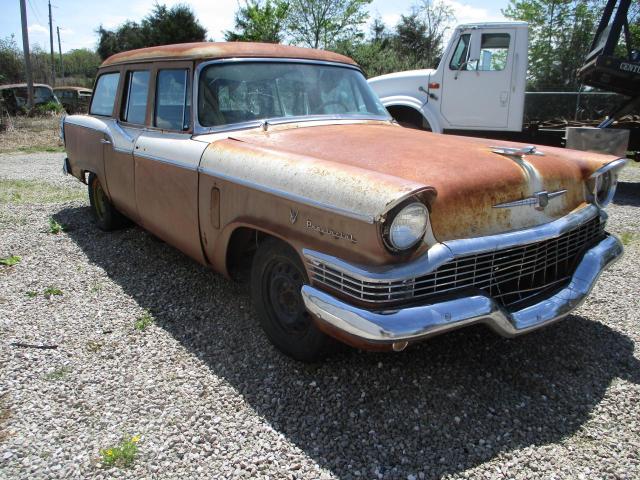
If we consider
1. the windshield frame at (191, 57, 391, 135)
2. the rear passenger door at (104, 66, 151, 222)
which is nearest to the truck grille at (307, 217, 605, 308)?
the windshield frame at (191, 57, 391, 135)

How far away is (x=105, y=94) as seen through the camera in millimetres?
4875

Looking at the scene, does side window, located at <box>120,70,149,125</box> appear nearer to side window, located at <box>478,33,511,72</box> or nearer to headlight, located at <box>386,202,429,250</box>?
headlight, located at <box>386,202,429,250</box>

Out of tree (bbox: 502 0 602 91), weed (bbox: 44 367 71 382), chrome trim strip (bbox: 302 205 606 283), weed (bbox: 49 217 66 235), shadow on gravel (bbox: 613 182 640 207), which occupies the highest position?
tree (bbox: 502 0 602 91)

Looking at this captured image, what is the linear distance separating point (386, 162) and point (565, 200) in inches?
39.7

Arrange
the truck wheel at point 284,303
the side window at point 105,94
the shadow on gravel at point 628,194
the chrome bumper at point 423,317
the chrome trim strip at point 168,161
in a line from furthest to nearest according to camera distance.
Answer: the shadow on gravel at point 628,194
the side window at point 105,94
the chrome trim strip at point 168,161
the truck wheel at point 284,303
the chrome bumper at point 423,317

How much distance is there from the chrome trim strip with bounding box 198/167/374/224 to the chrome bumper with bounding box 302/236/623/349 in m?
0.36

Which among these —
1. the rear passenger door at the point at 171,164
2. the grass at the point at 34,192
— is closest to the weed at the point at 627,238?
the rear passenger door at the point at 171,164

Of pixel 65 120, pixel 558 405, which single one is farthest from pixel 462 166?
pixel 65 120

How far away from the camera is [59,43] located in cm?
3947

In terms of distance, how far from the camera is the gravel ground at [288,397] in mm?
2145

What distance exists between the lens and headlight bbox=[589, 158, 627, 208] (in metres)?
3.04

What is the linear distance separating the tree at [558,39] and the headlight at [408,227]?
2200 centimetres

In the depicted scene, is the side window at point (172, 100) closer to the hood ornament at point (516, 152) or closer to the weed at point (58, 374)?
the weed at point (58, 374)

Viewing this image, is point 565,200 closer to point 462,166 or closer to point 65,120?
point 462,166
